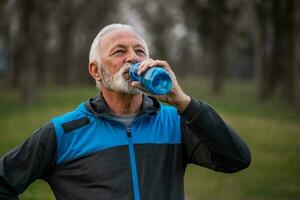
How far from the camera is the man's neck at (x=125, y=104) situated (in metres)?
3.25

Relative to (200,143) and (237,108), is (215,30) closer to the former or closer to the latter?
(237,108)

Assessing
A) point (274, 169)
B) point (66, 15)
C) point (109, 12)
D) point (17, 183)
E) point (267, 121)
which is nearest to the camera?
point (17, 183)

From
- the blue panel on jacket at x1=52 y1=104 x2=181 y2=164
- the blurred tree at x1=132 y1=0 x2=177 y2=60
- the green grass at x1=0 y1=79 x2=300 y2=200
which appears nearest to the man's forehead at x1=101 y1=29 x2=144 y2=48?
the blue panel on jacket at x1=52 y1=104 x2=181 y2=164

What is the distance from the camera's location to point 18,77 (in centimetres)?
3841

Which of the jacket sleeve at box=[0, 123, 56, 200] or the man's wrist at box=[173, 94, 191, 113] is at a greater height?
the man's wrist at box=[173, 94, 191, 113]

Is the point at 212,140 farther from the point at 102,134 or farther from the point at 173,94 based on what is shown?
the point at 102,134

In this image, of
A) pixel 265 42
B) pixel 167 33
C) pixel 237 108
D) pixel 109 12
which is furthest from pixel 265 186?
pixel 167 33

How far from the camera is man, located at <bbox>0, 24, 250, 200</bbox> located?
299 cm

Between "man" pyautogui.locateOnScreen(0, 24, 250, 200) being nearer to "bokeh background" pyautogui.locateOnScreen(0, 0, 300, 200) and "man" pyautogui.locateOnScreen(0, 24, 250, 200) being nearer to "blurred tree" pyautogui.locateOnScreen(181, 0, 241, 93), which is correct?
"bokeh background" pyautogui.locateOnScreen(0, 0, 300, 200)

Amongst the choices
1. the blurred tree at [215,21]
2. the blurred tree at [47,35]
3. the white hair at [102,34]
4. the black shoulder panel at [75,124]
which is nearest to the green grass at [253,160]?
the white hair at [102,34]

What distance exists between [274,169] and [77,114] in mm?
7365

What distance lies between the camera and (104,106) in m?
3.21

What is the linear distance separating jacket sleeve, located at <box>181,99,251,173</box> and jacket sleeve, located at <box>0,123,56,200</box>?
770 mm

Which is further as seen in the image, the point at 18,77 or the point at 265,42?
the point at 18,77
